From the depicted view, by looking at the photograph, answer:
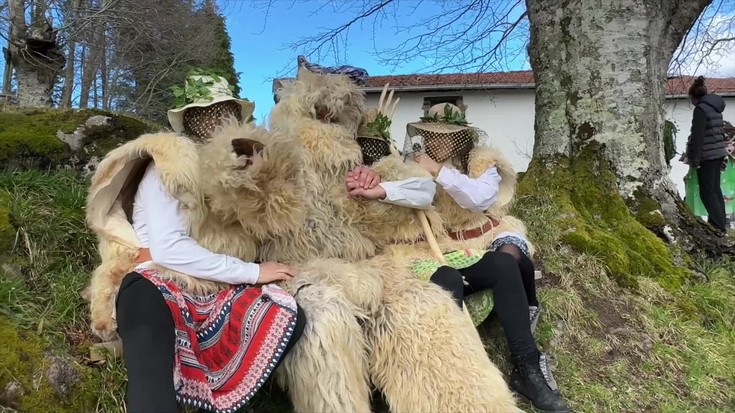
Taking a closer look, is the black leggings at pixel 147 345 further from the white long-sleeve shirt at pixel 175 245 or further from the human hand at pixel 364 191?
the human hand at pixel 364 191

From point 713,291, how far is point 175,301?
3.79 meters

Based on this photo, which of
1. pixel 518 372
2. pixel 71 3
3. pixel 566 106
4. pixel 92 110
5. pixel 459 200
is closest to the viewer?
pixel 518 372

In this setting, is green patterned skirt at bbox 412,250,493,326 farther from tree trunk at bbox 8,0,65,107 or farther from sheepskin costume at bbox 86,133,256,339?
tree trunk at bbox 8,0,65,107

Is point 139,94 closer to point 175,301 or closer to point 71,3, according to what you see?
point 71,3

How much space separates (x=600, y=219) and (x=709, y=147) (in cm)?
245

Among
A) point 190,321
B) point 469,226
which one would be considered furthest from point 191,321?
point 469,226

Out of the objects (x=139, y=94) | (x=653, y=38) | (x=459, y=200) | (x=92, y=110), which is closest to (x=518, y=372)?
(x=459, y=200)

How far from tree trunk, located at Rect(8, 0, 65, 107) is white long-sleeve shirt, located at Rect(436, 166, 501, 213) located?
603cm

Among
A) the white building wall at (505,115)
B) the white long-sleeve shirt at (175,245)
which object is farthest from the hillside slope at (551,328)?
the white building wall at (505,115)

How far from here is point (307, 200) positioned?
8.30ft

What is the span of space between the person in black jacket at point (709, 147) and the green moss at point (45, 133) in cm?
563

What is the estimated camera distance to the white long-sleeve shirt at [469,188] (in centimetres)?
292

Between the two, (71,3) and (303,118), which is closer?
(303,118)

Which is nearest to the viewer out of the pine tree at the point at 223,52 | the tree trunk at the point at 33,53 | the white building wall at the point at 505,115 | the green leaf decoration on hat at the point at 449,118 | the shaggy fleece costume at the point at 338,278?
the shaggy fleece costume at the point at 338,278
